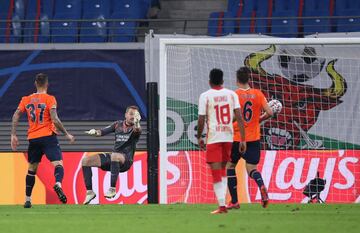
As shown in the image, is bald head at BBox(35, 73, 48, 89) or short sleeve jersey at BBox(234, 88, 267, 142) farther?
bald head at BBox(35, 73, 48, 89)

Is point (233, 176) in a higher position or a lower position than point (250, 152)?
lower

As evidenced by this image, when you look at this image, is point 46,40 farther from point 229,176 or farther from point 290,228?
point 290,228

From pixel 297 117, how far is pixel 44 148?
5325 mm

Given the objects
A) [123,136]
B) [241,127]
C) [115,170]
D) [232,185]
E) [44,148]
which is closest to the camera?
[241,127]

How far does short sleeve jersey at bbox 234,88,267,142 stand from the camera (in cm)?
1379

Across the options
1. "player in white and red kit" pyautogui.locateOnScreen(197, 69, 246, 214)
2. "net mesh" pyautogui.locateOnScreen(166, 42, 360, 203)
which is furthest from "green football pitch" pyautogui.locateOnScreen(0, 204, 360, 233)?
"net mesh" pyautogui.locateOnScreen(166, 42, 360, 203)

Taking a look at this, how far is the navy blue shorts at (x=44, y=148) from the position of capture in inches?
589

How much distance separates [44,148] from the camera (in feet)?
49.3

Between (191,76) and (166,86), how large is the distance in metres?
1.32

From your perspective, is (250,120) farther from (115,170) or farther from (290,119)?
(290,119)

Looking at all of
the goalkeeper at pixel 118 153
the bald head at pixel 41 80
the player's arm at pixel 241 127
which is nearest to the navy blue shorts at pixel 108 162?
the goalkeeper at pixel 118 153

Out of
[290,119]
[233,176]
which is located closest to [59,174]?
[233,176]

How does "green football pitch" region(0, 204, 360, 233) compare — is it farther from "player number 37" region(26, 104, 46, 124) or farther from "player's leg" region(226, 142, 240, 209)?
"player number 37" region(26, 104, 46, 124)

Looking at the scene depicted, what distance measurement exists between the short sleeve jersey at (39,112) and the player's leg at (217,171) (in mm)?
3221
